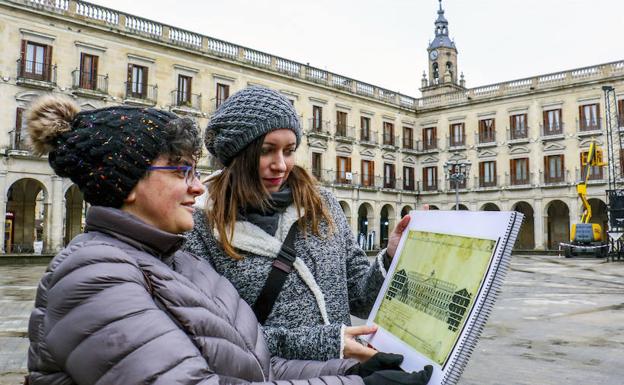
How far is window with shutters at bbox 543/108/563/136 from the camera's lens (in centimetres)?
3136

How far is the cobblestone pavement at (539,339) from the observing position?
4266 millimetres

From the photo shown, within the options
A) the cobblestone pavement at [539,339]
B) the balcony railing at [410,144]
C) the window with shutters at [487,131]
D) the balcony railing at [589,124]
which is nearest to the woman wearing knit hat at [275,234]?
the cobblestone pavement at [539,339]

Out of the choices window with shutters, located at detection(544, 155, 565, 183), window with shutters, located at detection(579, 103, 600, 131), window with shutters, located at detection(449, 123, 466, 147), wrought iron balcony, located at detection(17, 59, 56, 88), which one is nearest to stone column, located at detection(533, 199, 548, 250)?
window with shutters, located at detection(544, 155, 565, 183)

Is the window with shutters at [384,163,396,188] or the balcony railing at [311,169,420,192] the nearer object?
the balcony railing at [311,169,420,192]

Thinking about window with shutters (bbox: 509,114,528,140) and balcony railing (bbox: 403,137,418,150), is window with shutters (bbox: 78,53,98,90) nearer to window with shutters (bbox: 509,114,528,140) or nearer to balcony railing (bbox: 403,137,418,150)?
balcony railing (bbox: 403,137,418,150)

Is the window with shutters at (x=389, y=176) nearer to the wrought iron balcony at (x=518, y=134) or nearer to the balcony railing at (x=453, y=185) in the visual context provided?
the balcony railing at (x=453, y=185)

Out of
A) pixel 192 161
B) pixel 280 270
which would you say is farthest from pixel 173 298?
pixel 280 270

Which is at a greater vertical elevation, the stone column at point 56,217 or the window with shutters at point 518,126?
the window with shutters at point 518,126

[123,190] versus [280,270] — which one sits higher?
[123,190]

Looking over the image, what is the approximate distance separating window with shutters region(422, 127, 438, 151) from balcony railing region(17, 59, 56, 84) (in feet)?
81.7

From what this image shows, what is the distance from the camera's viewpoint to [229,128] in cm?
191

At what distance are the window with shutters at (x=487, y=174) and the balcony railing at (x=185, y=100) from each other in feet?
64.9

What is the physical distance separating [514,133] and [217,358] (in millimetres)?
34817

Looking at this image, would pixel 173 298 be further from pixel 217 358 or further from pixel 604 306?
pixel 604 306
